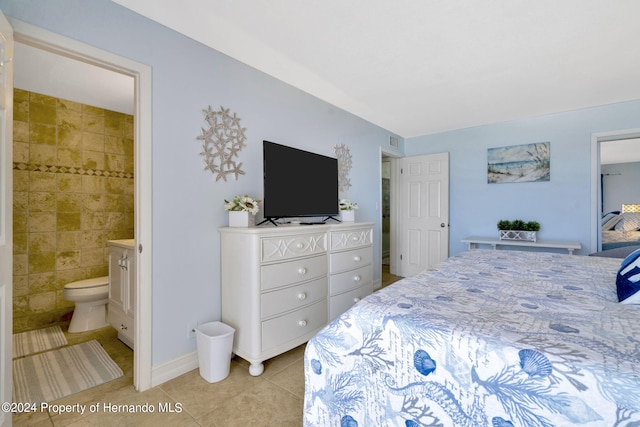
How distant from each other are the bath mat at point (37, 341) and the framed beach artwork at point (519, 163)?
17.2 feet

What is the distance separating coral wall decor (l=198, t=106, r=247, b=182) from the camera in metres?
2.14

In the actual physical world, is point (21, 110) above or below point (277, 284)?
above

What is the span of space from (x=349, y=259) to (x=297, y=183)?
34.0 inches

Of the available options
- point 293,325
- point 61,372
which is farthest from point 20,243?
point 293,325

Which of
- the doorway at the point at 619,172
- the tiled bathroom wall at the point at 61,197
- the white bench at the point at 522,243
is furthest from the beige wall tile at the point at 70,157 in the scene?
the doorway at the point at 619,172

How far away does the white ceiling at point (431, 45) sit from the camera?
1.86 m

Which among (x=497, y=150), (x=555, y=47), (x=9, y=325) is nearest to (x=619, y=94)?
(x=497, y=150)

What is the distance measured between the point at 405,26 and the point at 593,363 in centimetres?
216

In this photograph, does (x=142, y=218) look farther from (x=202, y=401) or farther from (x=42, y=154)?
(x=42, y=154)

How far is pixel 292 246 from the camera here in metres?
2.15

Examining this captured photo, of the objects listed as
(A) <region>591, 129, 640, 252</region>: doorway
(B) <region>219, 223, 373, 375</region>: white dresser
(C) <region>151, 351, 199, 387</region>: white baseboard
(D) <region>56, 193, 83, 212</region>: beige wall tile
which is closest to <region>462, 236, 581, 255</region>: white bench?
(A) <region>591, 129, 640, 252</region>: doorway

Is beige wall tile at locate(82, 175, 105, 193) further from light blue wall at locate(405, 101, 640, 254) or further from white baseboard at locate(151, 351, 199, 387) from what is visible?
light blue wall at locate(405, 101, 640, 254)

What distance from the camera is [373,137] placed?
4.05m

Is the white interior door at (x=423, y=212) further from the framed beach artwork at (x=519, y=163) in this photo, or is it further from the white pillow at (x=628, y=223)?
the white pillow at (x=628, y=223)
